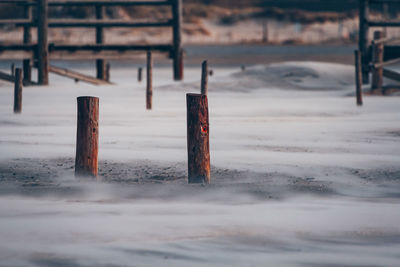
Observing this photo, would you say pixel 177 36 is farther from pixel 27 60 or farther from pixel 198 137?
pixel 198 137

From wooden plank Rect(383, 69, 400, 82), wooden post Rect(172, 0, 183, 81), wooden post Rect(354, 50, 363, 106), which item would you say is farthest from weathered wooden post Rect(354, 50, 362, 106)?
wooden post Rect(172, 0, 183, 81)

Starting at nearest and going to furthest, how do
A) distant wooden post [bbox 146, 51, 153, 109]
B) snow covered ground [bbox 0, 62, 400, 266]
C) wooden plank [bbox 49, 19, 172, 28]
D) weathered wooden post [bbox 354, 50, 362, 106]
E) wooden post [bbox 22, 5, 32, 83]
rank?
snow covered ground [bbox 0, 62, 400, 266] < distant wooden post [bbox 146, 51, 153, 109] < weathered wooden post [bbox 354, 50, 362, 106] < wooden plank [bbox 49, 19, 172, 28] < wooden post [bbox 22, 5, 32, 83]

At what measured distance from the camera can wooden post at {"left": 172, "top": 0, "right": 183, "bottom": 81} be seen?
19594mm

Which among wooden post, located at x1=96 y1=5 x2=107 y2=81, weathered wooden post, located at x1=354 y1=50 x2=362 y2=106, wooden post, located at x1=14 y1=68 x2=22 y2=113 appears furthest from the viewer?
wooden post, located at x1=96 y1=5 x2=107 y2=81

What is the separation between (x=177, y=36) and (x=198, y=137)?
1213 centimetres

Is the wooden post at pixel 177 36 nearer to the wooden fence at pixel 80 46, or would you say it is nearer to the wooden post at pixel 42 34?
the wooden fence at pixel 80 46

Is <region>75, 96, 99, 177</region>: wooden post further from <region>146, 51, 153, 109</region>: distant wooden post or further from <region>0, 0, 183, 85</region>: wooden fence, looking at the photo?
<region>0, 0, 183, 85</region>: wooden fence

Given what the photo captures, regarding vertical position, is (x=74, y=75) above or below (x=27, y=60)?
below

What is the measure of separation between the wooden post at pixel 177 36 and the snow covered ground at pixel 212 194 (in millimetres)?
5380

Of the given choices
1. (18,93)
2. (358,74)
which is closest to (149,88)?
(18,93)

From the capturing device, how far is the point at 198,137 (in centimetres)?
798

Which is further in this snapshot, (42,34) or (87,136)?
(42,34)

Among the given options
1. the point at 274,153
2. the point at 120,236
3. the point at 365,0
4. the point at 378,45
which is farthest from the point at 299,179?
the point at 365,0

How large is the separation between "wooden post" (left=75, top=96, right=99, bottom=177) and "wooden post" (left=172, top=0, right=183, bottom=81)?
11648mm
